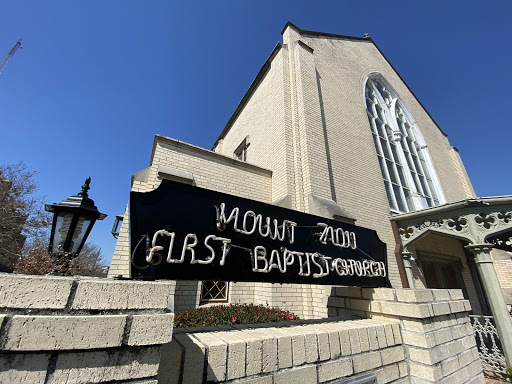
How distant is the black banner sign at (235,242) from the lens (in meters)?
1.56

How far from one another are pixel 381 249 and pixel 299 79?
683 cm

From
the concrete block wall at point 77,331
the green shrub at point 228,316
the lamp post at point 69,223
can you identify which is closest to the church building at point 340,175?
the green shrub at point 228,316

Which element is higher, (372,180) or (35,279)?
(372,180)

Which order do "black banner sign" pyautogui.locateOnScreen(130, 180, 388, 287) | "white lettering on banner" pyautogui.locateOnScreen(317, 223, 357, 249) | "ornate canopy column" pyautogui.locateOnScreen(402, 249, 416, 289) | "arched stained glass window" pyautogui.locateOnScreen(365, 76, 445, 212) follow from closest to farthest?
"black banner sign" pyautogui.locateOnScreen(130, 180, 388, 287) → "white lettering on banner" pyautogui.locateOnScreen(317, 223, 357, 249) → "ornate canopy column" pyautogui.locateOnScreen(402, 249, 416, 289) → "arched stained glass window" pyautogui.locateOnScreen(365, 76, 445, 212)

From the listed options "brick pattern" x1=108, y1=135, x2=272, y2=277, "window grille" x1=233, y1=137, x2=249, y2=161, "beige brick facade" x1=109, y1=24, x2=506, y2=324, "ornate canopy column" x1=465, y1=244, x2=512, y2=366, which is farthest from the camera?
"window grille" x1=233, y1=137, x2=249, y2=161

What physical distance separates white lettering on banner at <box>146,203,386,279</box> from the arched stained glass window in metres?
7.21

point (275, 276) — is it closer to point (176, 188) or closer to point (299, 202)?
point (176, 188)

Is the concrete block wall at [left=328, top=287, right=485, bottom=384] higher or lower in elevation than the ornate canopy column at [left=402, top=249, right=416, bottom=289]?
lower

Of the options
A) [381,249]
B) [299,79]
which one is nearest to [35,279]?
[381,249]

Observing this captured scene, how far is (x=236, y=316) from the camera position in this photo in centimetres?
481

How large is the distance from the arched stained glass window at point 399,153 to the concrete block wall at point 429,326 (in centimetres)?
697

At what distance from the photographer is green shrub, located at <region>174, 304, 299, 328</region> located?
4.44m

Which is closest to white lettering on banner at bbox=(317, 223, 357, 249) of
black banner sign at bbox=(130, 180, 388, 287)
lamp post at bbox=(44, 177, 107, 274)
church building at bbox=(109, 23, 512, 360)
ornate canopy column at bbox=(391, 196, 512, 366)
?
black banner sign at bbox=(130, 180, 388, 287)

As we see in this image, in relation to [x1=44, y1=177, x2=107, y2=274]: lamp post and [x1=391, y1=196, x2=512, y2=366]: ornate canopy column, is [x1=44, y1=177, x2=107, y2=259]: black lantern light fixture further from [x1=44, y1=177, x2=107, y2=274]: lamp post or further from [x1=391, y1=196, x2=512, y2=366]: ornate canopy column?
[x1=391, y1=196, x2=512, y2=366]: ornate canopy column
